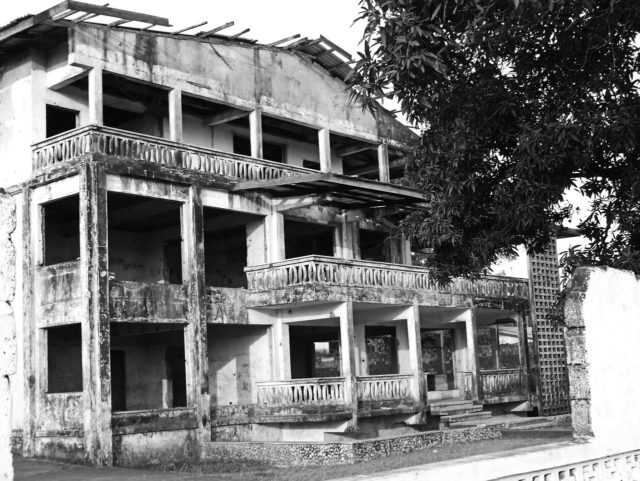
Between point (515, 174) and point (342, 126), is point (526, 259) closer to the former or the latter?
point (342, 126)

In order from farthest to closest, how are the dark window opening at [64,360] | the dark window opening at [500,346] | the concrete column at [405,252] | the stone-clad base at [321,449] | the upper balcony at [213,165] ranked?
the dark window opening at [500,346] → the concrete column at [405,252] → the dark window opening at [64,360] → the upper balcony at [213,165] → the stone-clad base at [321,449]

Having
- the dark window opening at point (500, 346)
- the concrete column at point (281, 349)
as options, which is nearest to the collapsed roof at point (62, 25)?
the concrete column at point (281, 349)

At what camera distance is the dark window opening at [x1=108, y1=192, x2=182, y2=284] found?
22.9m

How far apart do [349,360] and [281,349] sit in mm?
2114

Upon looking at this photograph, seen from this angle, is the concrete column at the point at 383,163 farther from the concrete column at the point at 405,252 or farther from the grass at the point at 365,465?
the grass at the point at 365,465

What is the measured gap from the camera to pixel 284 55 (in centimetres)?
2497

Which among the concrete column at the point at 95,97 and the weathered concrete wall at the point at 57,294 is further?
the concrete column at the point at 95,97

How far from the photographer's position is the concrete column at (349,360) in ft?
69.6

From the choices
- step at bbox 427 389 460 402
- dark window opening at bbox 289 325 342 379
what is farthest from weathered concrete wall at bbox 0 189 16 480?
step at bbox 427 389 460 402

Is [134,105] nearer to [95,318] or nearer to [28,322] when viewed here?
[28,322]

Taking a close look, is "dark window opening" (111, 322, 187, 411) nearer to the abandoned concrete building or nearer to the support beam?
the abandoned concrete building

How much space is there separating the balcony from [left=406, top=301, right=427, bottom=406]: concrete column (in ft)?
1.47

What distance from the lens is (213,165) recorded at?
2173 cm

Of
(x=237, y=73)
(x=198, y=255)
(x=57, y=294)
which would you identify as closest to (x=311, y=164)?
(x=237, y=73)
